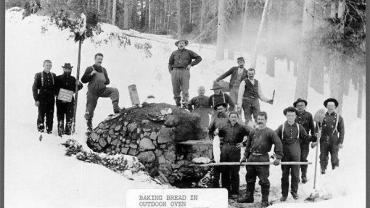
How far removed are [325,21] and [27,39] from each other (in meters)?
3.97

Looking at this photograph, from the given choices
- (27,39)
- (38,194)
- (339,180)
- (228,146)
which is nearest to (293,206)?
(339,180)

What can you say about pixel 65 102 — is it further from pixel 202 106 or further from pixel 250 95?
pixel 250 95

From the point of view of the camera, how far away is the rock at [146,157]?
21.2 feet

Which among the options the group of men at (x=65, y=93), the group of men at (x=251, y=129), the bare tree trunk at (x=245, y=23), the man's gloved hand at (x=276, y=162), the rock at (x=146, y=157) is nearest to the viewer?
the man's gloved hand at (x=276, y=162)

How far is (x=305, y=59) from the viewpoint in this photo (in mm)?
7004

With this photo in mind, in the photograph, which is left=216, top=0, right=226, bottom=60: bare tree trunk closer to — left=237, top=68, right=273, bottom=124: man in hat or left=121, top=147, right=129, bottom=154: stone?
left=237, top=68, right=273, bottom=124: man in hat

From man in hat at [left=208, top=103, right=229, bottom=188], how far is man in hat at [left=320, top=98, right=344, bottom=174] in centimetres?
132

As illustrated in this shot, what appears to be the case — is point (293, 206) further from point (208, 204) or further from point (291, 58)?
point (291, 58)

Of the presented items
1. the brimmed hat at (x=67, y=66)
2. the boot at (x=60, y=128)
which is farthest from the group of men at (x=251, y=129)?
the boot at (x=60, y=128)

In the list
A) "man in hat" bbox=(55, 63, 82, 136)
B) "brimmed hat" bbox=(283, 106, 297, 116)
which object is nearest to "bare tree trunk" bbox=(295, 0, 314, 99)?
"brimmed hat" bbox=(283, 106, 297, 116)

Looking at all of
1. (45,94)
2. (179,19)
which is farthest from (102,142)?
(179,19)

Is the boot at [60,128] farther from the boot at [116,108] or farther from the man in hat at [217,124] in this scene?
the man in hat at [217,124]

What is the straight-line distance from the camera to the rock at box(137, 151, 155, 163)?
21.2ft

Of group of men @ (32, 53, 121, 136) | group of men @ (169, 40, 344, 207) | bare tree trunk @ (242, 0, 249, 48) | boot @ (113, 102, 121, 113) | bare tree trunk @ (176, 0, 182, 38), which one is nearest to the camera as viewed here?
group of men @ (169, 40, 344, 207)
